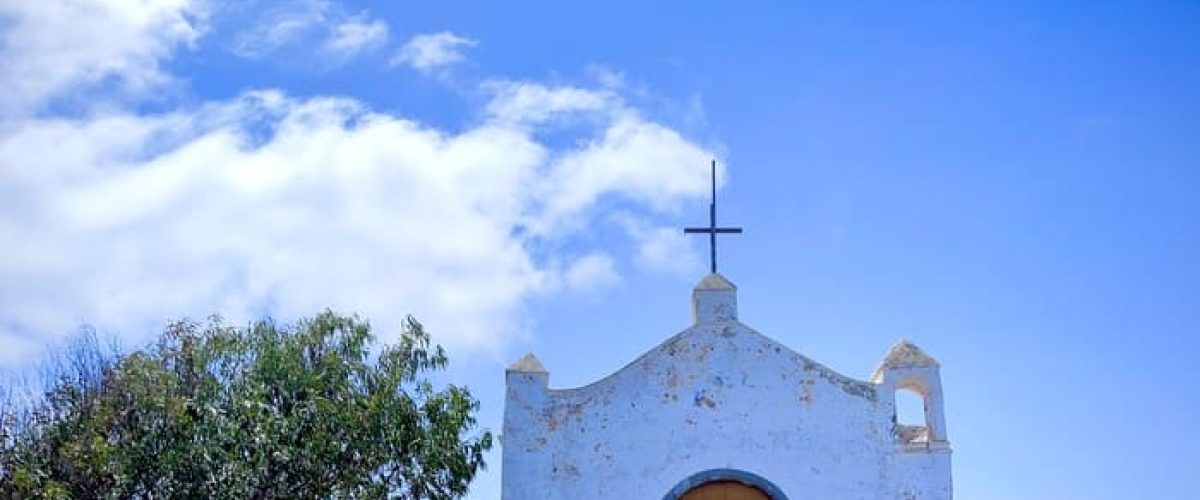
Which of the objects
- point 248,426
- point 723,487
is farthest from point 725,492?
point 248,426

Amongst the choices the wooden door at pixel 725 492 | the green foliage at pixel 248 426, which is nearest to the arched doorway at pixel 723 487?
the wooden door at pixel 725 492

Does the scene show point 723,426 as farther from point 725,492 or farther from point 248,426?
point 248,426

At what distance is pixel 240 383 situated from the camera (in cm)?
1656

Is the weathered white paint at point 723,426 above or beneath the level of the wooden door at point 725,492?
above

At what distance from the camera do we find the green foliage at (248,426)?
51.2 feet

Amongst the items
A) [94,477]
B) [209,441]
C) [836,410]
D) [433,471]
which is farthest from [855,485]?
[94,477]

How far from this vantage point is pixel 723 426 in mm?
14820

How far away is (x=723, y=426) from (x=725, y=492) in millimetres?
887

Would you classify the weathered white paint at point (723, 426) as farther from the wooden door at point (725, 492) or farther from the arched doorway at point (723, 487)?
the wooden door at point (725, 492)

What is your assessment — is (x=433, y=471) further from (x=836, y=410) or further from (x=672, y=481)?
(x=836, y=410)

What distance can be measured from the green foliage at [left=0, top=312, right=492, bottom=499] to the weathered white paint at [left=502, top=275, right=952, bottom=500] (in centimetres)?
280

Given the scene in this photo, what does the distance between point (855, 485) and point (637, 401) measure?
3.15 metres

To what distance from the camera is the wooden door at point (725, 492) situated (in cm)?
1460

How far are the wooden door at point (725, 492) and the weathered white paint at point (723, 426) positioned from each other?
0.23 meters
